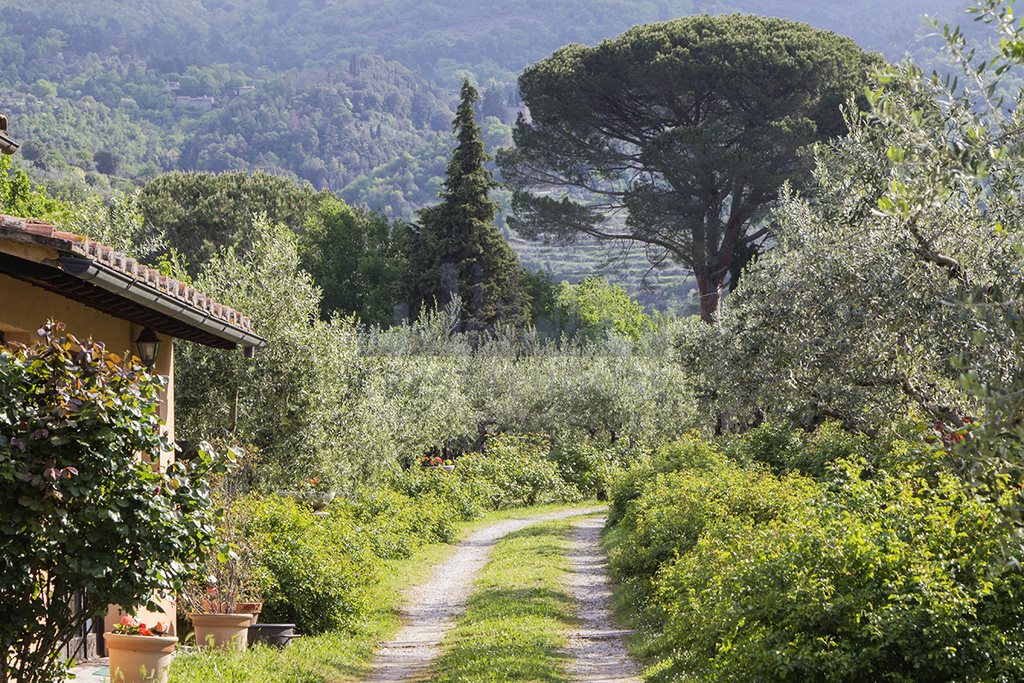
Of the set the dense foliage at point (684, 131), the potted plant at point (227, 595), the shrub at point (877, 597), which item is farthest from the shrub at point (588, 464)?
the shrub at point (877, 597)

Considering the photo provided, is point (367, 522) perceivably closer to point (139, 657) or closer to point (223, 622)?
point (223, 622)

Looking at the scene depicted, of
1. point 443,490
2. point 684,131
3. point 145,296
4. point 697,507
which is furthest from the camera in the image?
point 684,131

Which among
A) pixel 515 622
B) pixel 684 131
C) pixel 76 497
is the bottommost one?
pixel 515 622

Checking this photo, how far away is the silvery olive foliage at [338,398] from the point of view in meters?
18.0

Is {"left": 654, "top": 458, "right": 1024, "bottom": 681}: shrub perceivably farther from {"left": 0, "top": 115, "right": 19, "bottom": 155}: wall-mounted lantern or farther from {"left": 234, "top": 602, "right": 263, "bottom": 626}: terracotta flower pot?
{"left": 0, "top": 115, "right": 19, "bottom": 155}: wall-mounted lantern

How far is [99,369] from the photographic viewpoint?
265 inches

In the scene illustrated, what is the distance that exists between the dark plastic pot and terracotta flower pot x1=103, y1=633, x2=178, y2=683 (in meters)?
3.61

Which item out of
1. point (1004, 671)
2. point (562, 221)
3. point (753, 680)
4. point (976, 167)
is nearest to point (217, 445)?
point (753, 680)

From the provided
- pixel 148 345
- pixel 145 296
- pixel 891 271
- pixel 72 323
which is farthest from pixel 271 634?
pixel 891 271

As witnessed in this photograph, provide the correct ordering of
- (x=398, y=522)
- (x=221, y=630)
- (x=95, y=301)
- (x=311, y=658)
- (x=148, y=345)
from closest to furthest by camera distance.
A: (x=95, y=301) < (x=221, y=630) < (x=148, y=345) < (x=311, y=658) < (x=398, y=522)

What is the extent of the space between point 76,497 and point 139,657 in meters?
3.09

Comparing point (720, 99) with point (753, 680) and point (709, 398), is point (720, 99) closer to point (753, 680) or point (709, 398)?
point (709, 398)

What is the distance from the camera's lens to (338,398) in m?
19.3

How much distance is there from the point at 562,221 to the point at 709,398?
1999 centimetres
